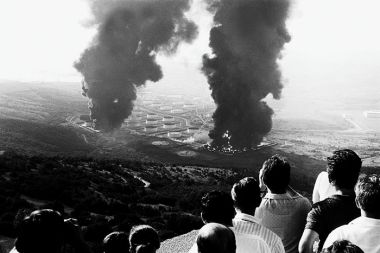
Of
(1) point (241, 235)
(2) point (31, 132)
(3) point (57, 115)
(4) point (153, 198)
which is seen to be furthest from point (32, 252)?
(3) point (57, 115)

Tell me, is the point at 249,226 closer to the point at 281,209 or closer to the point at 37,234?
the point at 281,209

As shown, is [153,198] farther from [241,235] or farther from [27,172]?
[241,235]

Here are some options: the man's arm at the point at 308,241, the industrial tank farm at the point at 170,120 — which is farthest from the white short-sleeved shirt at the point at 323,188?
the industrial tank farm at the point at 170,120

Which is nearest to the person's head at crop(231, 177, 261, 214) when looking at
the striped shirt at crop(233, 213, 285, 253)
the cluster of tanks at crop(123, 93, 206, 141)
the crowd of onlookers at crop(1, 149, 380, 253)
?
the crowd of onlookers at crop(1, 149, 380, 253)

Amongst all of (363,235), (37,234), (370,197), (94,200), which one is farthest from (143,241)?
(94,200)

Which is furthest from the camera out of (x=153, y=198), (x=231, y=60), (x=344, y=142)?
(x=344, y=142)

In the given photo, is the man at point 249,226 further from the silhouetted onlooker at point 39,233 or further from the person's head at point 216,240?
the silhouetted onlooker at point 39,233
